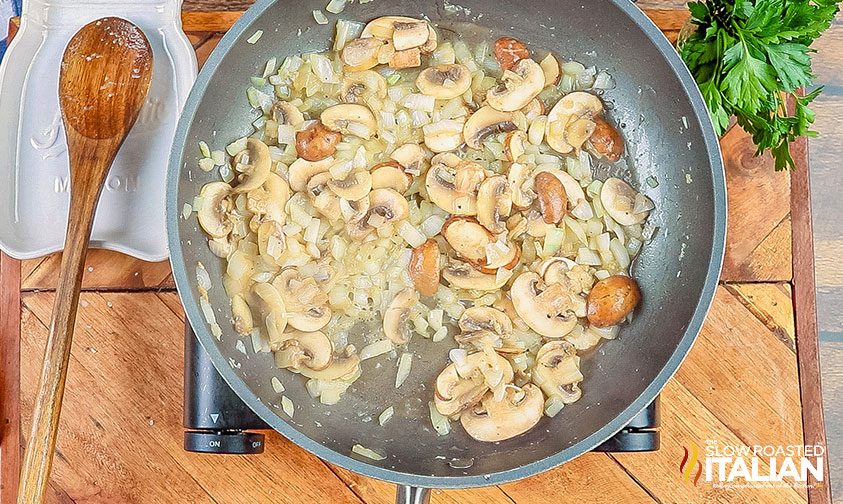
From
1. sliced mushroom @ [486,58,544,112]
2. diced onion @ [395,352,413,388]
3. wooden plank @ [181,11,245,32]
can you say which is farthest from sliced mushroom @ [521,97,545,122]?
wooden plank @ [181,11,245,32]

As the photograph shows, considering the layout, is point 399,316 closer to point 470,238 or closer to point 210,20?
point 470,238

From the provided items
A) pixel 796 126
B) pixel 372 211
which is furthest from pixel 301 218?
pixel 796 126

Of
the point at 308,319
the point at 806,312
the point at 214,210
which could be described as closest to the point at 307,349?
the point at 308,319

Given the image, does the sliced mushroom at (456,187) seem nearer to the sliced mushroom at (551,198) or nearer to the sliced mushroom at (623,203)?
the sliced mushroom at (551,198)

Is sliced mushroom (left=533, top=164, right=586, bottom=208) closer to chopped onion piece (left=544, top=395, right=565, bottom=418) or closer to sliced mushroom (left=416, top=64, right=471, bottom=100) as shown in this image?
sliced mushroom (left=416, top=64, right=471, bottom=100)

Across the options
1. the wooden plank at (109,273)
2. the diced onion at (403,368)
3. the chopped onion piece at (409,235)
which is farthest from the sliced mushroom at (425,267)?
the wooden plank at (109,273)
